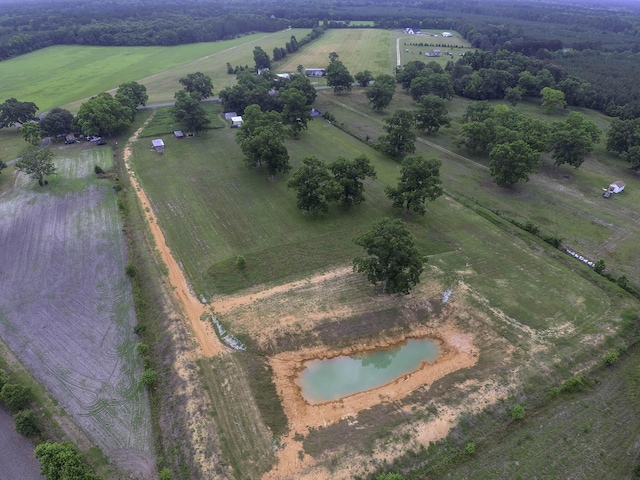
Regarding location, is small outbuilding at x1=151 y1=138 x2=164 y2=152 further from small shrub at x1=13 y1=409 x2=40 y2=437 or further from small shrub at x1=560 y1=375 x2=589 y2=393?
A: small shrub at x1=560 y1=375 x2=589 y2=393

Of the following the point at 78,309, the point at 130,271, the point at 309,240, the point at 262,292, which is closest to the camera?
the point at 78,309

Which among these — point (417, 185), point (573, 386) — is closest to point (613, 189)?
point (417, 185)

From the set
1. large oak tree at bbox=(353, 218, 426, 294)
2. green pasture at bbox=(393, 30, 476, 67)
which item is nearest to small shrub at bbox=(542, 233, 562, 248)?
large oak tree at bbox=(353, 218, 426, 294)

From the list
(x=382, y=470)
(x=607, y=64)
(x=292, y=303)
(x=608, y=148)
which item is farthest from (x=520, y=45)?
(x=382, y=470)

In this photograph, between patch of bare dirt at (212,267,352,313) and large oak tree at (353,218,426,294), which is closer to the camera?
large oak tree at (353,218,426,294)

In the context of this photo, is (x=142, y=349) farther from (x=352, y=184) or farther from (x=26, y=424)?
(x=352, y=184)

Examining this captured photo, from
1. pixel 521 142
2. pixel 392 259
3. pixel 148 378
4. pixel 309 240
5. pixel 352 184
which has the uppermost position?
pixel 521 142

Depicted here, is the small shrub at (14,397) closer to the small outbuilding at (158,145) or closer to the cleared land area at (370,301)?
the cleared land area at (370,301)
